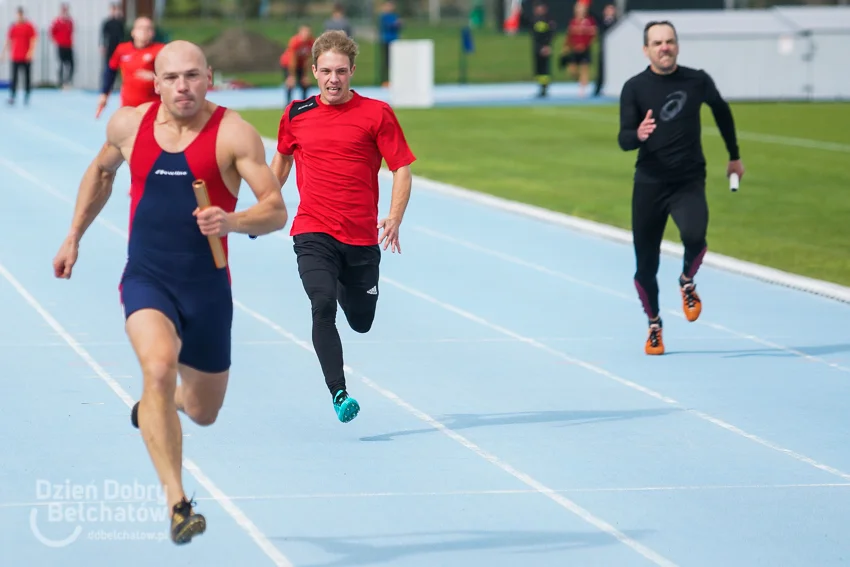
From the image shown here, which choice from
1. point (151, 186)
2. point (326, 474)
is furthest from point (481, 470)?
point (151, 186)

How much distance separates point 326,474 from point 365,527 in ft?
3.15

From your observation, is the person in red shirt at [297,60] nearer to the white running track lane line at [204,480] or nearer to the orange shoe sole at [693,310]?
the white running track lane line at [204,480]

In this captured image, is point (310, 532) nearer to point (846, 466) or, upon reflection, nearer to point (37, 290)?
point (846, 466)

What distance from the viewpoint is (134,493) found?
759 cm

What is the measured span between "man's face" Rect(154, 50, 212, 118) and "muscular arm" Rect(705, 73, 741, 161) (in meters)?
5.15

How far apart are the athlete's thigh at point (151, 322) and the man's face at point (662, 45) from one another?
5.00 metres

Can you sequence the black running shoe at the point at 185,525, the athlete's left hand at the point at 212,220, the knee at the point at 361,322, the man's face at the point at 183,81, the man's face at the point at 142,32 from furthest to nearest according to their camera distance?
the man's face at the point at 142,32 < the knee at the point at 361,322 < the man's face at the point at 183,81 < the athlete's left hand at the point at 212,220 < the black running shoe at the point at 185,525

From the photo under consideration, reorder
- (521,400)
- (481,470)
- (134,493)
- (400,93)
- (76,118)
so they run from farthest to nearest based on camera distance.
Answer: (400,93), (76,118), (521,400), (481,470), (134,493)

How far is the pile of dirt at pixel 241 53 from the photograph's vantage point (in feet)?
185

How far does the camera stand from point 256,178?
684 cm

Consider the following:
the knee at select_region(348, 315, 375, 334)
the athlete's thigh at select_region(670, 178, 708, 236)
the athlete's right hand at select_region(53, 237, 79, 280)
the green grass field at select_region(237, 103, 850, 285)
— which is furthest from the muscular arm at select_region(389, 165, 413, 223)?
the green grass field at select_region(237, 103, 850, 285)

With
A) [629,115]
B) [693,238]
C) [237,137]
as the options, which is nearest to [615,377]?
[693,238]

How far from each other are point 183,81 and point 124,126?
42 cm

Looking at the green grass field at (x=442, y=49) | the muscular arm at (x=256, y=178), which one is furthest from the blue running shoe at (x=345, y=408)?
the green grass field at (x=442, y=49)
